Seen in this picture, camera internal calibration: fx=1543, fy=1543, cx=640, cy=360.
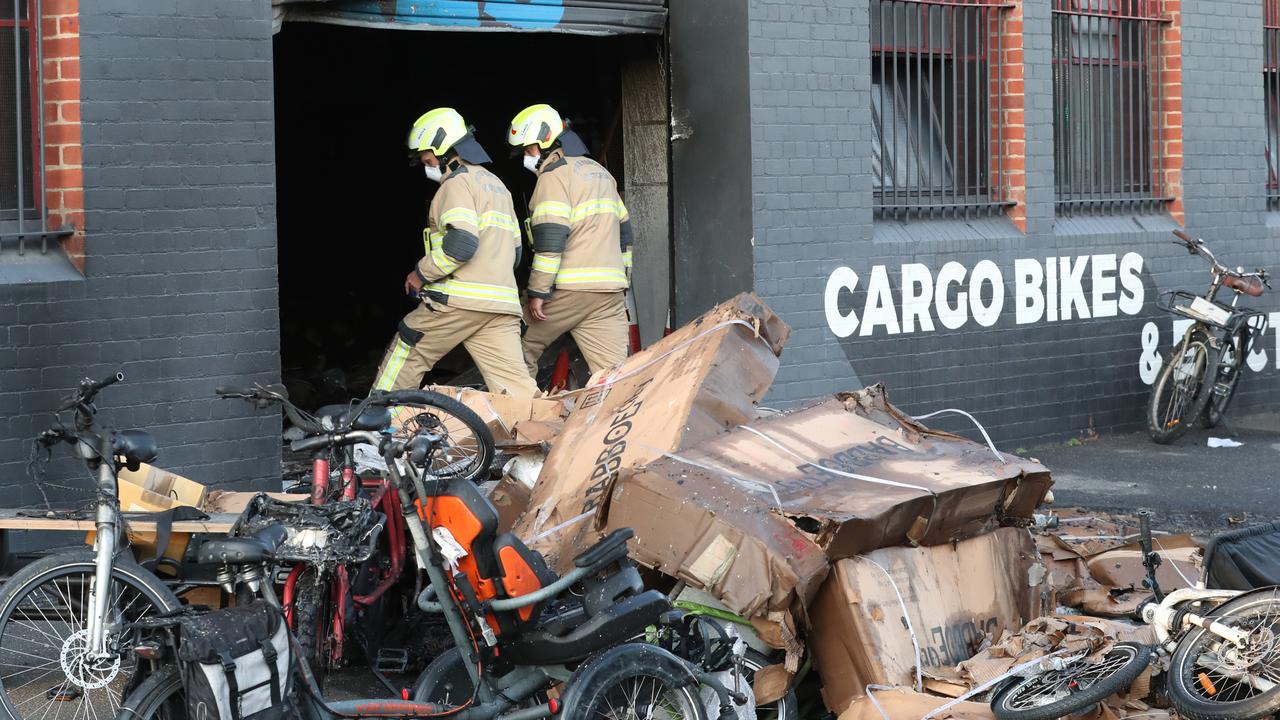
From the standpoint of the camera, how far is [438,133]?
8492 mm

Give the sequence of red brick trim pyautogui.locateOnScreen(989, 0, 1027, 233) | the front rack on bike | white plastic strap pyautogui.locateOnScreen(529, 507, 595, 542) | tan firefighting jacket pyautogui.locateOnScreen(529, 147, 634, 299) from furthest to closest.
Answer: the front rack on bike, red brick trim pyautogui.locateOnScreen(989, 0, 1027, 233), tan firefighting jacket pyautogui.locateOnScreen(529, 147, 634, 299), white plastic strap pyautogui.locateOnScreen(529, 507, 595, 542)

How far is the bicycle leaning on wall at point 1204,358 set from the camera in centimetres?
1083

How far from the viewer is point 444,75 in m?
13.0

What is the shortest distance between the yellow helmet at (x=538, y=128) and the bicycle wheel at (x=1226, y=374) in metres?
5.03

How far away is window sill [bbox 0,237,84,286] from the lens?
699 centimetres

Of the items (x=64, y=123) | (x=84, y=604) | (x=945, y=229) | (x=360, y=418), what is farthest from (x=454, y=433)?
(x=945, y=229)

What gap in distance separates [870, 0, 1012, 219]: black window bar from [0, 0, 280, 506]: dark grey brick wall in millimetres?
4412

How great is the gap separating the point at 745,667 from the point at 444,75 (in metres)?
8.66

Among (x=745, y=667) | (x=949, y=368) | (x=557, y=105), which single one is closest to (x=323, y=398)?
(x=557, y=105)

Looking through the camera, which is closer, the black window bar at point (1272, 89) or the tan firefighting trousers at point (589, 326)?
the tan firefighting trousers at point (589, 326)

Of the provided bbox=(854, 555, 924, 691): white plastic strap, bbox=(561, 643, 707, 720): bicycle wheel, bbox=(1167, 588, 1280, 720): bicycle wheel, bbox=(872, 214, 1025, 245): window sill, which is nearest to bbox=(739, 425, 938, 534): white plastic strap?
bbox=(854, 555, 924, 691): white plastic strap

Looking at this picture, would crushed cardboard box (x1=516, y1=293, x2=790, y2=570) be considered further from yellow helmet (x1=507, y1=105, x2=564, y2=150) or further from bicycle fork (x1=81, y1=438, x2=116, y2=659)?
yellow helmet (x1=507, y1=105, x2=564, y2=150)

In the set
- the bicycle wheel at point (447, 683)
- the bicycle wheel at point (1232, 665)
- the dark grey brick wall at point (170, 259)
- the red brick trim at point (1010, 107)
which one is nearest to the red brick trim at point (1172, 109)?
the red brick trim at point (1010, 107)

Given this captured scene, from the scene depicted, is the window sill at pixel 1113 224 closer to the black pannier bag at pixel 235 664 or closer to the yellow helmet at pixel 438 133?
the yellow helmet at pixel 438 133
